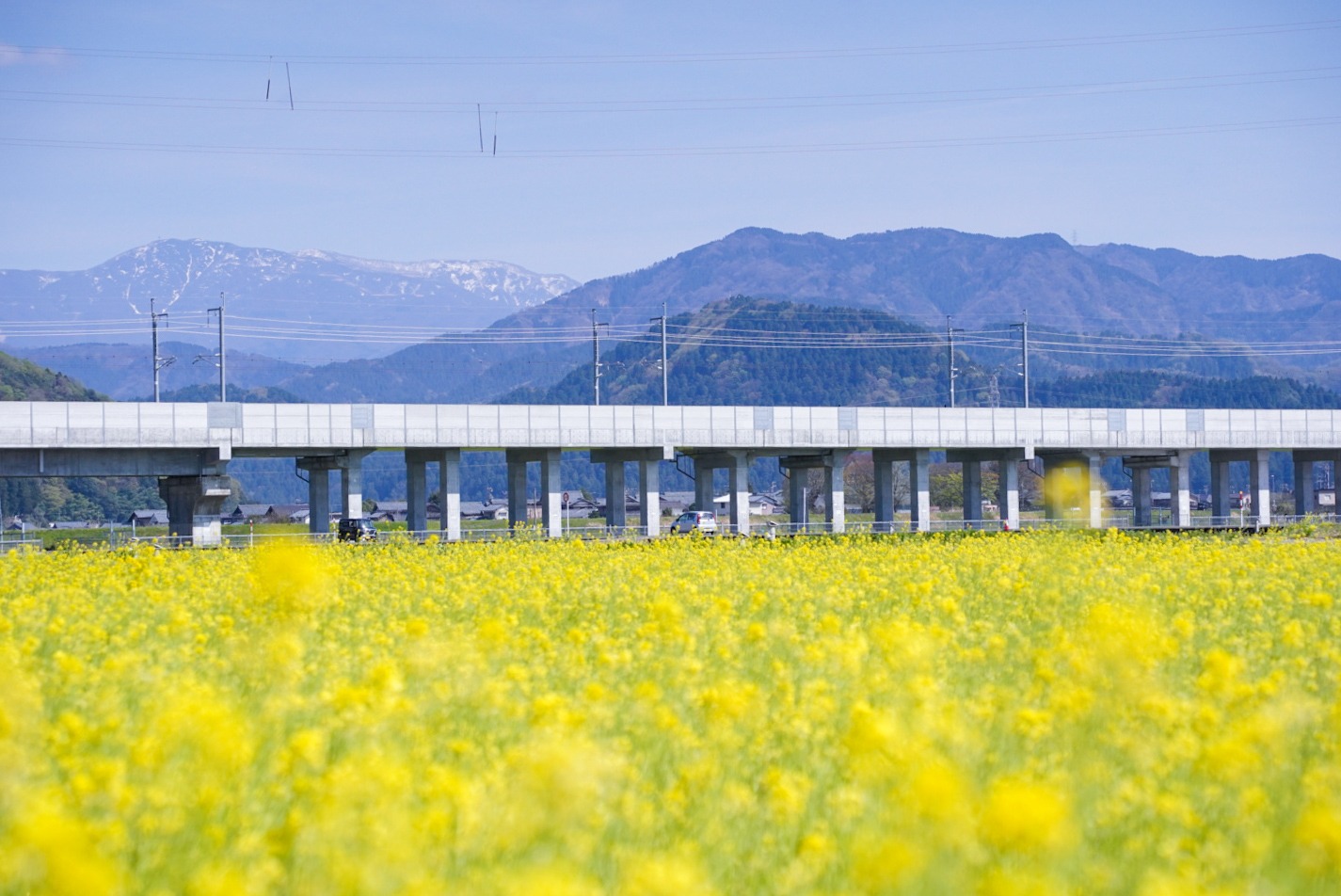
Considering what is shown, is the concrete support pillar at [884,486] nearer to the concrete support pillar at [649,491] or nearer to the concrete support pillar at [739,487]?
the concrete support pillar at [739,487]

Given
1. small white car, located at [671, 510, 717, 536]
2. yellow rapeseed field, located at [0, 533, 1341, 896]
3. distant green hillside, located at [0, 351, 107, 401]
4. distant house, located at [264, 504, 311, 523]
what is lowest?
yellow rapeseed field, located at [0, 533, 1341, 896]

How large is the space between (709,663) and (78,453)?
147 feet

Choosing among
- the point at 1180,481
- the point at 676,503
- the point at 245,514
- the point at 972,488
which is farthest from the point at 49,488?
the point at 1180,481

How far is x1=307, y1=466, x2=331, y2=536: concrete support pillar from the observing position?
55.5 m

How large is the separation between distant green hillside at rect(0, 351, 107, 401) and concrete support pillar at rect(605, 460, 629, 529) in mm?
74719

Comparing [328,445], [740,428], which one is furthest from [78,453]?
[740,428]

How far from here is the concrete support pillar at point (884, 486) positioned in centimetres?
6288

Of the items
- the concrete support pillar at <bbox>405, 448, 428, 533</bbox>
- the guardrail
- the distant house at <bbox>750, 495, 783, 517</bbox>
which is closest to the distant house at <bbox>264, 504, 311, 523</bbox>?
the distant house at <bbox>750, 495, 783, 517</bbox>

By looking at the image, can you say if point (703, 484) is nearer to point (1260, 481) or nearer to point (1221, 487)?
point (1260, 481)

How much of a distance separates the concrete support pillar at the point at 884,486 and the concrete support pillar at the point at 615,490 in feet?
36.8

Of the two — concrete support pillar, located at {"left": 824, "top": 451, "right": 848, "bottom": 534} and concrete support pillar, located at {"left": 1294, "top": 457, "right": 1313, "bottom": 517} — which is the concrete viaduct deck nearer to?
concrete support pillar, located at {"left": 824, "top": 451, "right": 848, "bottom": 534}

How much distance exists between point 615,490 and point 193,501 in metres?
17.4

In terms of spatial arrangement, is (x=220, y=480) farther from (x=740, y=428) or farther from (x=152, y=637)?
(x=152, y=637)

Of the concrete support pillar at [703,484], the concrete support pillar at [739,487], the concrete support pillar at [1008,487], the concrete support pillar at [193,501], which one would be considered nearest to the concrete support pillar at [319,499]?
the concrete support pillar at [193,501]
